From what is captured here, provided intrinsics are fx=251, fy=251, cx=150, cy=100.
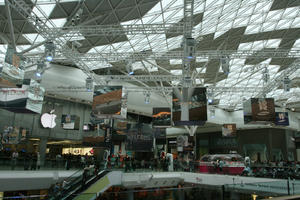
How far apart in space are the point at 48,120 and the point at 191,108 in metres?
18.9

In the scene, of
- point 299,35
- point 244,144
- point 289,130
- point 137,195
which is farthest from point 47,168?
point 289,130

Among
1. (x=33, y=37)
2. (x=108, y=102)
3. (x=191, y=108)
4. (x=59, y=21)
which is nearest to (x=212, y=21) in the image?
(x=191, y=108)

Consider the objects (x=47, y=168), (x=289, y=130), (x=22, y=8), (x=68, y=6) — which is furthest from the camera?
(x=289, y=130)

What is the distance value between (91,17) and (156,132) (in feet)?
46.5

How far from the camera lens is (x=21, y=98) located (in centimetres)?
1697

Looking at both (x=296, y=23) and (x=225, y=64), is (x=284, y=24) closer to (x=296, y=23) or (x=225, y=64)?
(x=296, y=23)

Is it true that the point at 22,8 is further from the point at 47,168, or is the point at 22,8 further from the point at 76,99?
the point at 76,99

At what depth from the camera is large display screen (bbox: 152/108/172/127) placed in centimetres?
2255

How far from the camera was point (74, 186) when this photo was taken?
16.4m

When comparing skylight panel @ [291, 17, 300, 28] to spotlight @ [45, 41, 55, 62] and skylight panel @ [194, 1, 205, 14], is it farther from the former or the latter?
spotlight @ [45, 41, 55, 62]

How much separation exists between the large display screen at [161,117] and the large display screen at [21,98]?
32.9 feet

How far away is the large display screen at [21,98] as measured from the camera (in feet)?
55.4

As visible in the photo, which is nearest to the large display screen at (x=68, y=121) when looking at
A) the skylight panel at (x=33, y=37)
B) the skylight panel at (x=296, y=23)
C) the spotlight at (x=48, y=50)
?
the skylight panel at (x=33, y=37)

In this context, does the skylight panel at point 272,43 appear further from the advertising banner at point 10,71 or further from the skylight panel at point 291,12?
the advertising banner at point 10,71
